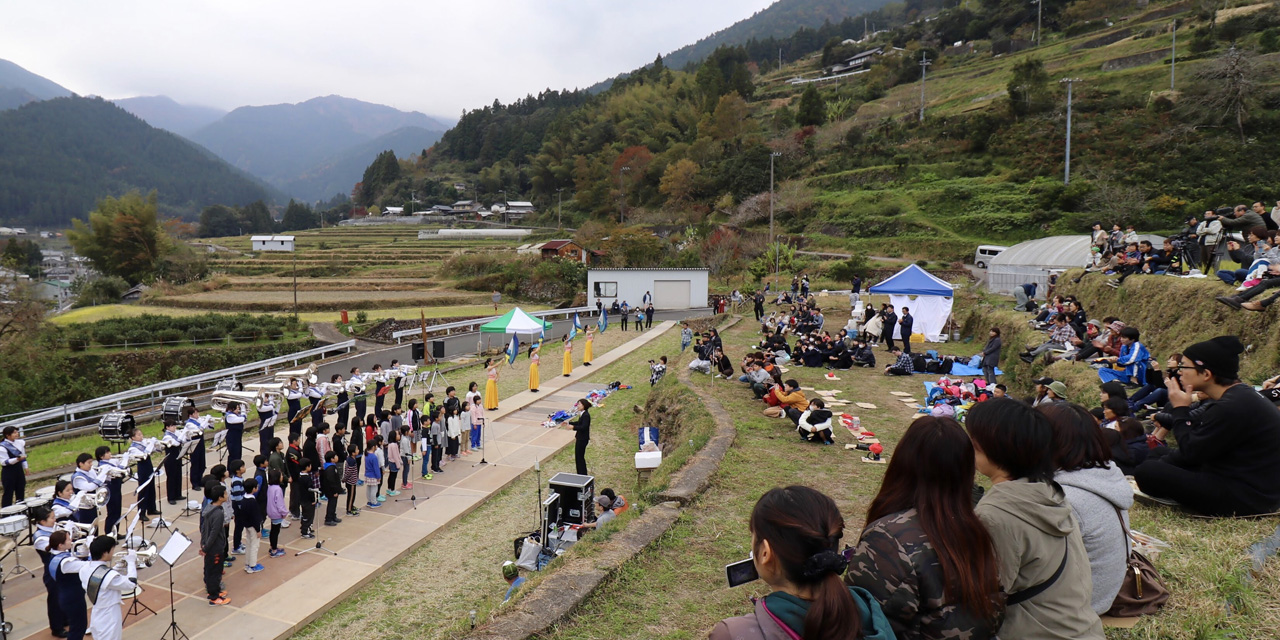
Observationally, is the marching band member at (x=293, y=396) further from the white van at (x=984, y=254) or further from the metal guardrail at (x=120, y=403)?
the white van at (x=984, y=254)

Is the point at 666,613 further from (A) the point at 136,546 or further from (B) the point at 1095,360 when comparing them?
(B) the point at 1095,360

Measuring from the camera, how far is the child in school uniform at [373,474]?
9375 millimetres

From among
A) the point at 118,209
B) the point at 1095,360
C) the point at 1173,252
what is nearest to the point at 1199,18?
the point at 1173,252

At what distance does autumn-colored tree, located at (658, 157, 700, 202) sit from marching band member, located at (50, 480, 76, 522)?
189 ft

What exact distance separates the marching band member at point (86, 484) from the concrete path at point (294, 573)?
0.85 meters

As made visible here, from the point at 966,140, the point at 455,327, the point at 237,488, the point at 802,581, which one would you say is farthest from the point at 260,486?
the point at 966,140

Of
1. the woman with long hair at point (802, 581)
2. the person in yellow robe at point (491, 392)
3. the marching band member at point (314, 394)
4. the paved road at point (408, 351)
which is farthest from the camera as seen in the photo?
the paved road at point (408, 351)

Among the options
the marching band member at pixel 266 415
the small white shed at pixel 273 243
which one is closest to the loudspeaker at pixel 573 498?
the marching band member at pixel 266 415

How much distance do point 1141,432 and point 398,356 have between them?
2322 cm

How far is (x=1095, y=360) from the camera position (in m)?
9.97

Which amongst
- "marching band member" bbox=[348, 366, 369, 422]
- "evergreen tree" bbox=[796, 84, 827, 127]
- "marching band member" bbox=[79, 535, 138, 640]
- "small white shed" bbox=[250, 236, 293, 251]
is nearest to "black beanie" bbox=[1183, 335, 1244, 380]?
"marching band member" bbox=[79, 535, 138, 640]

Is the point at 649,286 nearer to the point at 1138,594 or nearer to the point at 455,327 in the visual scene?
the point at 455,327

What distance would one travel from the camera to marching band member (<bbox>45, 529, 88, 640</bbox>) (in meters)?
5.81

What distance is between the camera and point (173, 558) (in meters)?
5.67
